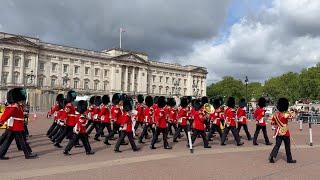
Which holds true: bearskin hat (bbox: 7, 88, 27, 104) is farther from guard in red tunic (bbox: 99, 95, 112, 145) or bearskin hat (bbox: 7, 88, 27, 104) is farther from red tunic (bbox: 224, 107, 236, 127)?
red tunic (bbox: 224, 107, 236, 127)

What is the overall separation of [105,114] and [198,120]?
156 inches

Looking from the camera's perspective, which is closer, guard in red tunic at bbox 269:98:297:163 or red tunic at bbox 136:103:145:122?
guard in red tunic at bbox 269:98:297:163

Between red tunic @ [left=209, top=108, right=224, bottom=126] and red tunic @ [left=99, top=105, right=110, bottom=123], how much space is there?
417 cm

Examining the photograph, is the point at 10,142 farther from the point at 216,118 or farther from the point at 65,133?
the point at 216,118

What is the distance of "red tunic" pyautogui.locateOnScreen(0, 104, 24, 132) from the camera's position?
1119 centimetres

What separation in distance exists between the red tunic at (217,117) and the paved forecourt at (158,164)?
2535mm

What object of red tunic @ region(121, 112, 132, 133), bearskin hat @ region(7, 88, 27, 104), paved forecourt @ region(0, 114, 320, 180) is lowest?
paved forecourt @ region(0, 114, 320, 180)

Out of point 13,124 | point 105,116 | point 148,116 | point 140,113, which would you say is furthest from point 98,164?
point 140,113

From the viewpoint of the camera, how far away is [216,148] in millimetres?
14930

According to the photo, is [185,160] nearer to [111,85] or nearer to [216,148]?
[216,148]

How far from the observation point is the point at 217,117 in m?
17.1

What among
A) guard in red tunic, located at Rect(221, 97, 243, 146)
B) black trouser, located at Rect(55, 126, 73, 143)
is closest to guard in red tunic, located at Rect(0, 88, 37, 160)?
black trouser, located at Rect(55, 126, 73, 143)

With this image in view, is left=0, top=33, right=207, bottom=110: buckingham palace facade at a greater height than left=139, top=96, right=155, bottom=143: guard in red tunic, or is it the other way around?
left=0, top=33, right=207, bottom=110: buckingham palace facade

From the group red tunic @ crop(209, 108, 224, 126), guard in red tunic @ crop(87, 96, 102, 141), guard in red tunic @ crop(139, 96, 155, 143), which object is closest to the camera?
guard in red tunic @ crop(139, 96, 155, 143)
